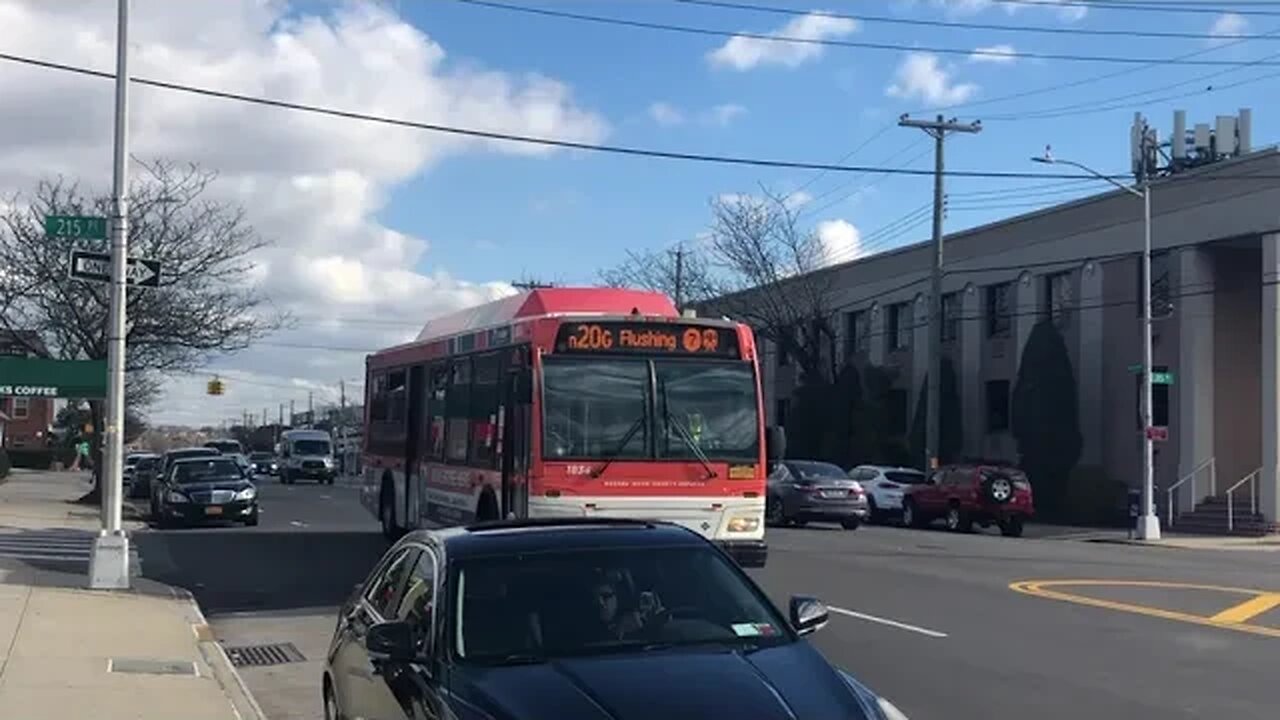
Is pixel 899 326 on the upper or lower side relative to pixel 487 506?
upper

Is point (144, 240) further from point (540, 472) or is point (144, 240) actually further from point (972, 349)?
point (972, 349)

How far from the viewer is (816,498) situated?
32.9 metres

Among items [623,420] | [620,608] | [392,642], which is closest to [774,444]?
[623,420]

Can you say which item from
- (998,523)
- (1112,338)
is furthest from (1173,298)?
(998,523)

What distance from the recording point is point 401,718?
6215mm

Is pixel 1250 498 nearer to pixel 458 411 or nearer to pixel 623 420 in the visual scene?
Answer: pixel 458 411

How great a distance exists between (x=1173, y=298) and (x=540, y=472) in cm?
3033

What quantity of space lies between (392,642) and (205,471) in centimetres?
2716

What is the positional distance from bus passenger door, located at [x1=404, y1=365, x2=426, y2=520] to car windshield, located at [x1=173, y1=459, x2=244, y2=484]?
11.7 meters

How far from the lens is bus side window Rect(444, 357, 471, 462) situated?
17.8 m

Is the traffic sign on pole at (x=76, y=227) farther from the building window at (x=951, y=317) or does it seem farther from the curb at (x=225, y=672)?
the building window at (x=951, y=317)

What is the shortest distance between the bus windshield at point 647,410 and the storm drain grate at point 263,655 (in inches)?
123

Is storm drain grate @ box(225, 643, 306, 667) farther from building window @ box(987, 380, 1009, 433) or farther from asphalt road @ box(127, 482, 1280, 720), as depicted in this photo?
building window @ box(987, 380, 1009, 433)

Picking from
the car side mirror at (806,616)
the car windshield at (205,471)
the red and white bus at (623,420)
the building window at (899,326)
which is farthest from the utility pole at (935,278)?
the car side mirror at (806,616)
